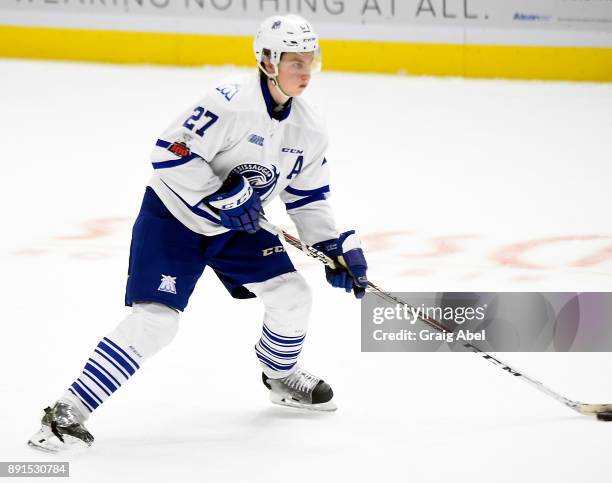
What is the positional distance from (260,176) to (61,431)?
82 cm

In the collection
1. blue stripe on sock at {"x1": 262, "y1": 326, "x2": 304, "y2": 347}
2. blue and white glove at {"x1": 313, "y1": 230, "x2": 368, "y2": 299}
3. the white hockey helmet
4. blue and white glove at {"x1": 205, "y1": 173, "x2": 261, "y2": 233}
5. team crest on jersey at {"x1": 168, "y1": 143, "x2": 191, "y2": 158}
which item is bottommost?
blue stripe on sock at {"x1": 262, "y1": 326, "x2": 304, "y2": 347}

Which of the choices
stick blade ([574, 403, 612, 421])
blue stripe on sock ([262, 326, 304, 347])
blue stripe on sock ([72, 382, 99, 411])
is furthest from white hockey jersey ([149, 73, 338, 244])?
stick blade ([574, 403, 612, 421])

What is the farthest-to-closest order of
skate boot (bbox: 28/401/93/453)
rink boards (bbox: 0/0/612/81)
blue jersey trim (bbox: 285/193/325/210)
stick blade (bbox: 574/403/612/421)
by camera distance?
rink boards (bbox: 0/0/612/81) → blue jersey trim (bbox: 285/193/325/210) → stick blade (bbox: 574/403/612/421) → skate boot (bbox: 28/401/93/453)

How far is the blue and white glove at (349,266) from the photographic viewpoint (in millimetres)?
3082

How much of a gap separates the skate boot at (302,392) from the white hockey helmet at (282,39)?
0.88 metres

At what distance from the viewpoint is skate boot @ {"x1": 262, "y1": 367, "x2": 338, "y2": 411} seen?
10.4 ft

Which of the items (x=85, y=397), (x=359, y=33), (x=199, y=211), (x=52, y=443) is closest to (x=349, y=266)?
(x=199, y=211)

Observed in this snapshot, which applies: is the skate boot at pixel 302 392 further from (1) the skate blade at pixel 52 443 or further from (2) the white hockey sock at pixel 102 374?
(1) the skate blade at pixel 52 443

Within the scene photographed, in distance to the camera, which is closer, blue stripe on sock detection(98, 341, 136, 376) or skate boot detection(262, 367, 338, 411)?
blue stripe on sock detection(98, 341, 136, 376)

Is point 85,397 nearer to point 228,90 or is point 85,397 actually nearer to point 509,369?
point 228,90

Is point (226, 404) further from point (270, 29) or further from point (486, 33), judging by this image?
point (486, 33)

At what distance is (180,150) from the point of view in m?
2.88

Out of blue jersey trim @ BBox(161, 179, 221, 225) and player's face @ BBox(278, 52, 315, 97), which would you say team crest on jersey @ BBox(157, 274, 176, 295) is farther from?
player's face @ BBox(278, 52, 315, 97)

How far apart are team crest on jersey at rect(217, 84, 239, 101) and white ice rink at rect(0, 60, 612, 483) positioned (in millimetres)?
880
